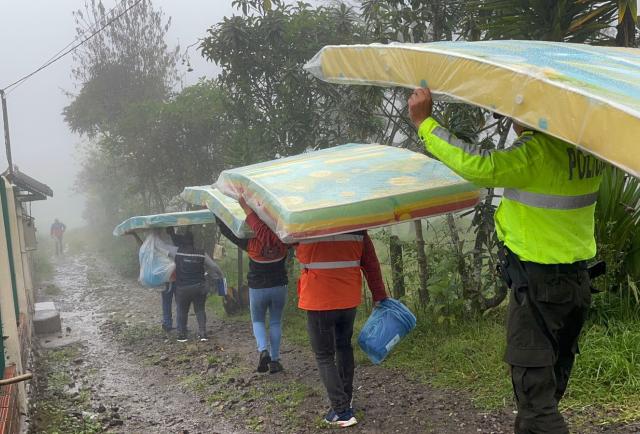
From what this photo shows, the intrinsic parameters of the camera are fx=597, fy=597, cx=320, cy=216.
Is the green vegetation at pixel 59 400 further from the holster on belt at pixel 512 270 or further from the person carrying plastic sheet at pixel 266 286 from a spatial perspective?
the holster on belt at pixel 512 270

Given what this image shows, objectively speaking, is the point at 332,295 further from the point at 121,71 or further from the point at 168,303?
the point at 121,71

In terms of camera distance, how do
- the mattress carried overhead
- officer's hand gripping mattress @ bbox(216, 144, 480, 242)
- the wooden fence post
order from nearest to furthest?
officer's hand gripping mattress @ bbox(216, 144, 480, 242), the wooden fence post, the mattress carried overhead

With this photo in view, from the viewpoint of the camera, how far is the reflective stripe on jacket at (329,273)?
436 centimetres

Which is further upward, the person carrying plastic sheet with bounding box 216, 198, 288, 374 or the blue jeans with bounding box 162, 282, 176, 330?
the person carrying plastic sheet with bounding box 216, 198, 288, 374

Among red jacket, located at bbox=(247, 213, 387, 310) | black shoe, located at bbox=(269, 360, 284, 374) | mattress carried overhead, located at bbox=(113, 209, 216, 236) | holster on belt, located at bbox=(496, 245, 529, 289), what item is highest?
holster on belt, located at bbox=(496, 245, 529, 289)

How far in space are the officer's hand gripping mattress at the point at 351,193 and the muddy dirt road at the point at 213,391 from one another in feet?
5.42

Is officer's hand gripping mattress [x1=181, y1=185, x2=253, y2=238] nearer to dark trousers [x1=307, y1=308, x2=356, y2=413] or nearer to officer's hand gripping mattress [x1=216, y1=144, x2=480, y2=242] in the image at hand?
officer's hand gripping mattress [x1=216, y1=144, x2=480, y2=242]

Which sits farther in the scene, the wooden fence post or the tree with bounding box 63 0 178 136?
the tree with bounding box 63 0 178 136

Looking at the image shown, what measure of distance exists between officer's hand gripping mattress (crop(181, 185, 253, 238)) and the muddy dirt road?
1.58 metres

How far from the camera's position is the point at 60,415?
19.0 ft

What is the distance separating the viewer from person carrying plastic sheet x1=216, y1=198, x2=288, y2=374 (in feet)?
20.6

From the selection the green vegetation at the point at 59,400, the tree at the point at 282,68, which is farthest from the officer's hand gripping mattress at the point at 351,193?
the tree at the point at 282,68

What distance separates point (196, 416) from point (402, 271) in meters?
2.87

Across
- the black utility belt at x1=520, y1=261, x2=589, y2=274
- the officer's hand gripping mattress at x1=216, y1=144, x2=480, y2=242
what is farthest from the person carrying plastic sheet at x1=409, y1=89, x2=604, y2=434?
the officer's hand gripping mattress at x1=216, y1=144, x2=480, y2=242
